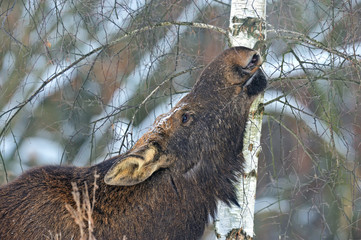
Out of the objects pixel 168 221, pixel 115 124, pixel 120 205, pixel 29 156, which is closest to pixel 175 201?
pixel 168 221

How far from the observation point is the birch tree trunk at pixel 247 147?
207 inches

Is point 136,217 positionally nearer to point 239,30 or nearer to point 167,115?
point 167,115

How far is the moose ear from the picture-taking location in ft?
13.8

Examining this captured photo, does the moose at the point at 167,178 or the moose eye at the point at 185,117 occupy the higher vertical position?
the moose eye at the point at 185,117

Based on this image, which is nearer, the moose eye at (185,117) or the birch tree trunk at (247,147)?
the moose eye at (185,117)

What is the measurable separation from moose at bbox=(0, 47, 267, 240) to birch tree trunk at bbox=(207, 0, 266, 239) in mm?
300

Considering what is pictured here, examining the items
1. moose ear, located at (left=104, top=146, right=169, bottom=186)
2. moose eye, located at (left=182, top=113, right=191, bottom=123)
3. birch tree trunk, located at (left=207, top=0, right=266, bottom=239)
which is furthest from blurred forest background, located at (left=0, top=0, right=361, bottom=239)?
moose ear, located at (left=104, top=146, right=169, bottom=186)

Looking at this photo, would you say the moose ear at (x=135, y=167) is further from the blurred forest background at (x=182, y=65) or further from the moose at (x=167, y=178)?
the blurred forest background at (x=182, y=65)

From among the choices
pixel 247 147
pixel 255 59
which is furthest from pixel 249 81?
pixel 247 147

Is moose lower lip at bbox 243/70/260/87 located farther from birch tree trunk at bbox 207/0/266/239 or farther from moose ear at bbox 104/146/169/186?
moose ear at bbox 104/146/169/186

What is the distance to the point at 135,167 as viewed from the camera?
4.34 meters

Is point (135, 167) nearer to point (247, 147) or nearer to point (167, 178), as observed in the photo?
point (167, 178)

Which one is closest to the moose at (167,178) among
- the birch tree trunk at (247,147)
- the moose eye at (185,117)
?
the moose eye at (185,117)

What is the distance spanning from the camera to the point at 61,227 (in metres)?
4.37
